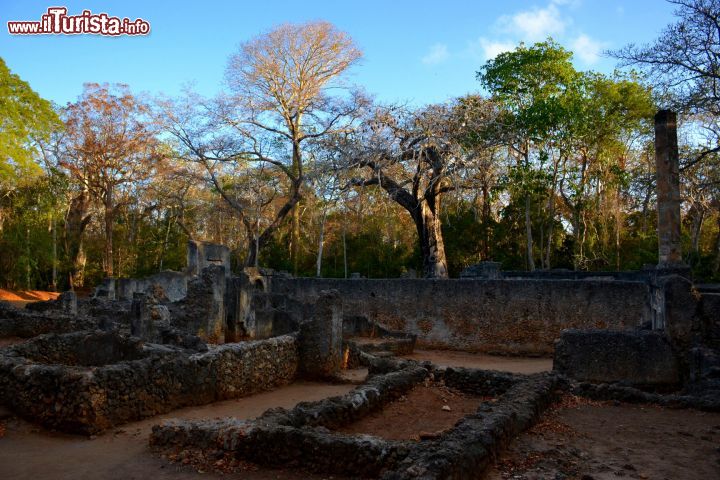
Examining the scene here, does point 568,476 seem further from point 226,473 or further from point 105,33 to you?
point 105,33

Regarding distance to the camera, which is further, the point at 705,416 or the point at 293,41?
the point at 293,41

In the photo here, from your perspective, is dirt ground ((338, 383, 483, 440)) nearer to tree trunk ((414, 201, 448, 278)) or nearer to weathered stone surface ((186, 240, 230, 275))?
weathered stone surface ((186, 240, 230, 275))

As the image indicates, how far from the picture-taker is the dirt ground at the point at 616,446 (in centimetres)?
570

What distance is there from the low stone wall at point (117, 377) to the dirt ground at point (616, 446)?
16.5 feet

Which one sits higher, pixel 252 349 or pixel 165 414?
pixel 252 349

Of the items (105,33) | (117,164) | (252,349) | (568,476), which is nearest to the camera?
(568,476)

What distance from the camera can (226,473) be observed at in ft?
19.9

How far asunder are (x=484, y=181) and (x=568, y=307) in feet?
35.7

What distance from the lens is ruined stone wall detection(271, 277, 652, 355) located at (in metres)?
16.2

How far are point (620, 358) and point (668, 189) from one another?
6.10 m

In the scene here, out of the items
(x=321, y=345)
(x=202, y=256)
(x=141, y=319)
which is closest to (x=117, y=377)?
(x=321, y=345)

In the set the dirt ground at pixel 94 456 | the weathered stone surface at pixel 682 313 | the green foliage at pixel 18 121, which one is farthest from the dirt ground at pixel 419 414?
the green foliage at pixel 18 121

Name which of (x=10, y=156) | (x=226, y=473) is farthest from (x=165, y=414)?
(x=10, y=156)

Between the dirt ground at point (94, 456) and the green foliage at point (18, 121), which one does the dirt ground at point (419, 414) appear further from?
the green foliage at point (18, 121)
